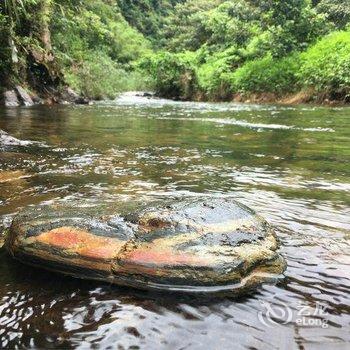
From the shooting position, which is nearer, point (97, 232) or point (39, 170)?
point (97, 232)

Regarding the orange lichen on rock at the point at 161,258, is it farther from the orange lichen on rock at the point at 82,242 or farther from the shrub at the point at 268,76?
the shrub at the point at 268,76

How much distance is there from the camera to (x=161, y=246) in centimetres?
254

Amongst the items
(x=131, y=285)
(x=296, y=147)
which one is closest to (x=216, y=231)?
(x=131, y=285)

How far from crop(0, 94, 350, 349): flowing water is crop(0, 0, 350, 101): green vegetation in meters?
10.5

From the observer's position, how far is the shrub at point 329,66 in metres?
17.6

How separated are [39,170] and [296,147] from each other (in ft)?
13.3

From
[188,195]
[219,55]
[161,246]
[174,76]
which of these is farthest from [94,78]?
[161,246]

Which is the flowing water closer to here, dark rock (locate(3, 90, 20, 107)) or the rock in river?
the rock in river

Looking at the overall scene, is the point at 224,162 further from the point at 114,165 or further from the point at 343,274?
the point at 343,274

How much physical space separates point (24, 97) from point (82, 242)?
53.2 feet

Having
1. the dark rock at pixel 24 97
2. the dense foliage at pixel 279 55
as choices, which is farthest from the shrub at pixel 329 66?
the dark rock at pixel 24 97

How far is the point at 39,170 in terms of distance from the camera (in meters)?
5.46

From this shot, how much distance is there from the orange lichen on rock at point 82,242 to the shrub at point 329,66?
16.5 meters

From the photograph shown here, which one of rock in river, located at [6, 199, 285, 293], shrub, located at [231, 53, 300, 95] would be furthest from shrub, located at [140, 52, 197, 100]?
rock in river, located at [6, 199, 285, 293]
